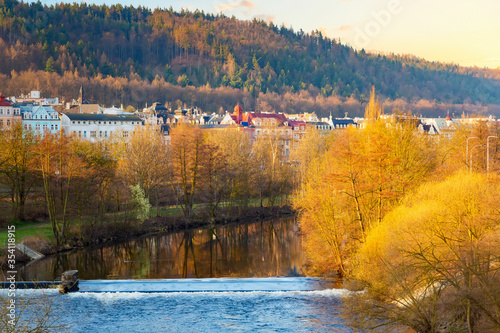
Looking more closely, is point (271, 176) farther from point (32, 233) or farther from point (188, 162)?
point (32, 233)

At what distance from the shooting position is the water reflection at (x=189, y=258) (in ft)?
107

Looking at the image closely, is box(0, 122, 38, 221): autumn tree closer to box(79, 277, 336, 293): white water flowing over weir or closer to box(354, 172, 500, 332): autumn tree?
box(79, 277, 336, 293): white water flowing over weir

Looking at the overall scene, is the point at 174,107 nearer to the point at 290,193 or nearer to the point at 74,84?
the point at 74,84

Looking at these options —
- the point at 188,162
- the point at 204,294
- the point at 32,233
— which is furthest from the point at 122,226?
the point at 204,294

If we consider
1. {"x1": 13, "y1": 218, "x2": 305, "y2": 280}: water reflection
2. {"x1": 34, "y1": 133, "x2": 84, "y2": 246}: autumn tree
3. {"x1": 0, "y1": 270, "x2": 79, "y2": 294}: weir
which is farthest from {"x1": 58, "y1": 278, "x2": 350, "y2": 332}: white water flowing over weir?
{"x1": 34, "y1": 133, "x2": 84, "y2": 246}: autumn tree

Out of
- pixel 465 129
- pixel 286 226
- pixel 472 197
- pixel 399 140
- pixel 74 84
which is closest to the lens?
pixel 472 197

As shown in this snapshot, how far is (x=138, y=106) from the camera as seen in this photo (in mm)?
157750

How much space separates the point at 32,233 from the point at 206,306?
19734 millimetres

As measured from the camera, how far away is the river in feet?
73.5

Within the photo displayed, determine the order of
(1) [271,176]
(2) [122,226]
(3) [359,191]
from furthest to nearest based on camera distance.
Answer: (1) [271,176] → (2) [122,226] → (3) [359,191]

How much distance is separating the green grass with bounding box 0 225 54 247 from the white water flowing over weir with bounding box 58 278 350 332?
10120 millimetres

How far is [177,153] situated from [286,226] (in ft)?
42.4

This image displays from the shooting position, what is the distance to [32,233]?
3891cm

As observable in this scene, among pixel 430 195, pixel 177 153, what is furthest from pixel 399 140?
pixel 177 153
